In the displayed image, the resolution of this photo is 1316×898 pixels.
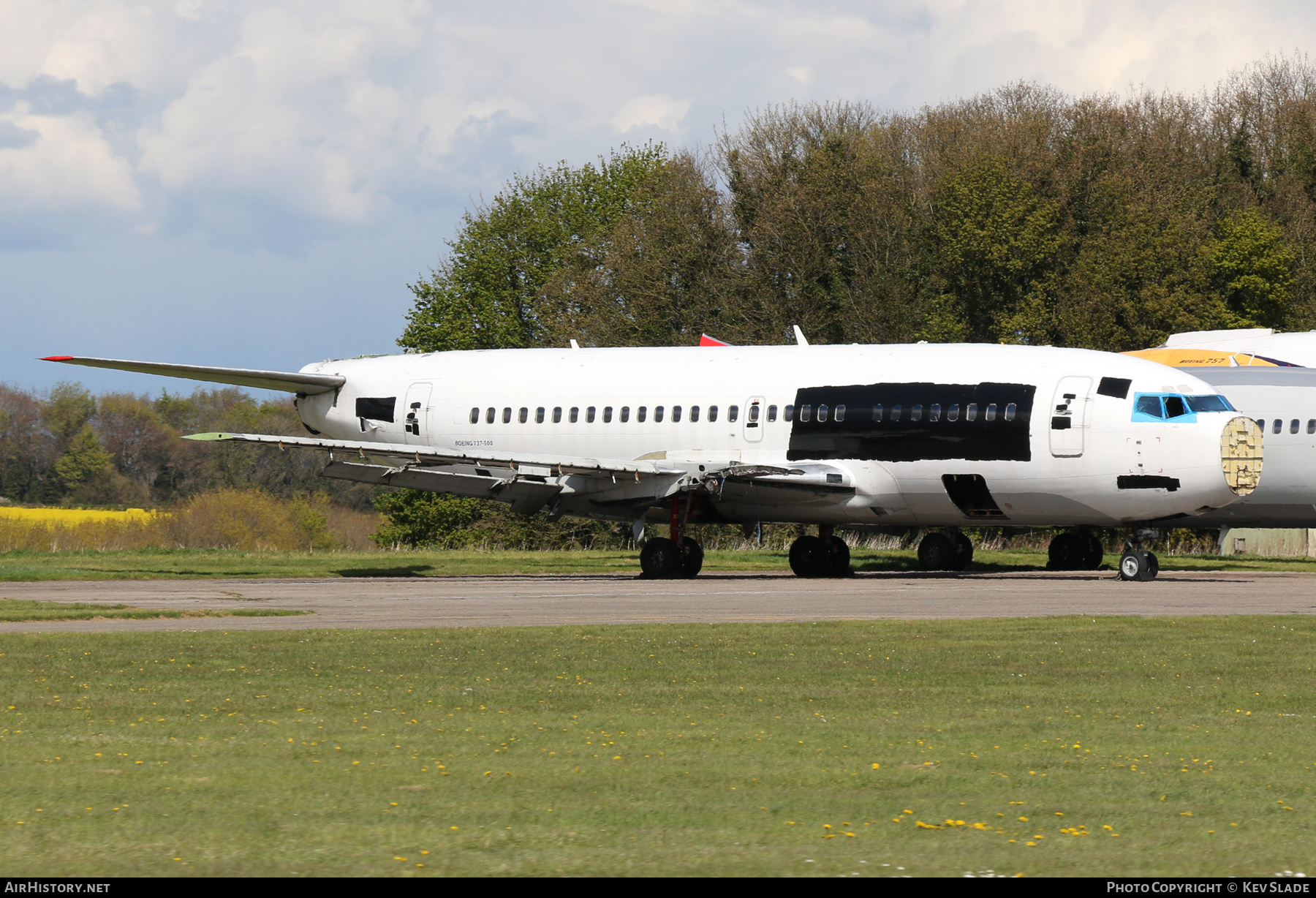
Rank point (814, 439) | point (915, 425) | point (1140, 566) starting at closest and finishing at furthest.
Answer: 1. point (1140, 566)
2. point (915, 425)
3. point (814, 439)

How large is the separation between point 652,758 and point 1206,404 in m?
23.6

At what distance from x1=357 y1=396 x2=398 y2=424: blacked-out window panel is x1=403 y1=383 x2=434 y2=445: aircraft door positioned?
1.37 ft

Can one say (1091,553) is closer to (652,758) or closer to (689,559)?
(689,559)

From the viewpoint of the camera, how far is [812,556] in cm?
3678

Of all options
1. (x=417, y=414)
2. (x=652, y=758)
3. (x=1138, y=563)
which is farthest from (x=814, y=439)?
(x=652, y=758)

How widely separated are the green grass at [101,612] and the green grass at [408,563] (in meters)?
9.64

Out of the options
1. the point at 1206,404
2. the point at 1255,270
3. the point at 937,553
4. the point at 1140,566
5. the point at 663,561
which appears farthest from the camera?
the point at 1255,270

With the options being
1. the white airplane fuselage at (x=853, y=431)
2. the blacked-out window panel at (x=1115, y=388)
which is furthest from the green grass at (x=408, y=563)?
the blacked-out window panel at (x=1115, y=388)

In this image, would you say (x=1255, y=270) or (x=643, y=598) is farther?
(x=1255, y=270)

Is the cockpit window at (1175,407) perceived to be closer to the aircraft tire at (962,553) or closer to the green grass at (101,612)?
the aircraft tire at (962,553)

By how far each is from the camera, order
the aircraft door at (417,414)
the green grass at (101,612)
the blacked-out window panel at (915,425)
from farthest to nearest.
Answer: the aircraft door at (417,414), the blacked-out window panel at (915,425), the green grass at (101,612)

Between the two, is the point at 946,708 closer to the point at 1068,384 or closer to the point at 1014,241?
the point at 1068,384

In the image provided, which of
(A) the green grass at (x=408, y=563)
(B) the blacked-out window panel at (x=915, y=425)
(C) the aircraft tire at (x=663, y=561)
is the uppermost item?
(B) the blacked-out window panel at (x=915, y=425)

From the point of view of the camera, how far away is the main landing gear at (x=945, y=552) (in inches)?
1585
